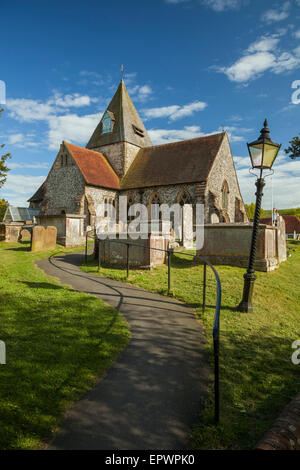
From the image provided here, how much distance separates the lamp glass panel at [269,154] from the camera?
256 inches

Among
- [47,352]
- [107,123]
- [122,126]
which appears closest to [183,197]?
[122,126]

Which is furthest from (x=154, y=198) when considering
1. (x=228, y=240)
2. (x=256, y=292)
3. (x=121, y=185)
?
(x=256, y=292)

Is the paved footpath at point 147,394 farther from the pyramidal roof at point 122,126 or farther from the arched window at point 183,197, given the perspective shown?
the pyramidal roof at point 122,126

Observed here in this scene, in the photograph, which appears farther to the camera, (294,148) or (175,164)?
(175,164)

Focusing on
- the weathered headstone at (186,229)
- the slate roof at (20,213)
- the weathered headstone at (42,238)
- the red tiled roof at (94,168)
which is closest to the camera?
the weathered headstone at (42,238)

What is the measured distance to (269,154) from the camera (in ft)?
21.5

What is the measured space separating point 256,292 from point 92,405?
19.6 ft

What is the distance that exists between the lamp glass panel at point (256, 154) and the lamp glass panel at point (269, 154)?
0.11 metres

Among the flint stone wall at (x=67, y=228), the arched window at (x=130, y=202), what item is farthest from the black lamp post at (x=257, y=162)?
the arched window at (x=130, y=202)

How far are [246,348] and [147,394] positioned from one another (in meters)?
2.10

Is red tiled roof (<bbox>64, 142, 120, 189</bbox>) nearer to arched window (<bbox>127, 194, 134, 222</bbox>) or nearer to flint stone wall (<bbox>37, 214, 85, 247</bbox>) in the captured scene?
arched window (<bbox>127, 194, 134, 222</bbox>)

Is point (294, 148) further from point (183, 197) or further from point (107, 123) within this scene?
point (107, 123)

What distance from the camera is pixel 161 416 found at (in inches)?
116
